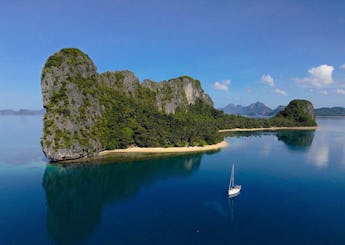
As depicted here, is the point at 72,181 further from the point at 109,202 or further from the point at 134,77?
the point at 134,77

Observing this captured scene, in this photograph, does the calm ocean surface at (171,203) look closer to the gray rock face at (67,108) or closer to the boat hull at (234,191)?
the boat hull at (234,191)

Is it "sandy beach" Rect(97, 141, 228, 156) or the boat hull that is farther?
"sandy beach" Rect(97, 141, 228, 156)

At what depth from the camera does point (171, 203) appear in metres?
46.8

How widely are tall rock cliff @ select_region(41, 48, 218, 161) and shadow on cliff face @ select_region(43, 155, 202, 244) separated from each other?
12054 millimetres

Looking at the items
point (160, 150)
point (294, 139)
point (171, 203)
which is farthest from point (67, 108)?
point (294, 139)

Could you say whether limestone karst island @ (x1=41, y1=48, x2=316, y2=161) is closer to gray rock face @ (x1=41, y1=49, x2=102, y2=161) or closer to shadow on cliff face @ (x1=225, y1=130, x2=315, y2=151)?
gray rock face @ (x1=41, y1=49, x2=102, y2=161)

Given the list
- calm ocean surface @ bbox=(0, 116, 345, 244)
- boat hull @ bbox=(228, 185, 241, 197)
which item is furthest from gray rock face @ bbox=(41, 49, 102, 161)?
boat hull @ bbox=(228, 185, 241, 197)

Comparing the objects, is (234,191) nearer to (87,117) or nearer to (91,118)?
(87,117)

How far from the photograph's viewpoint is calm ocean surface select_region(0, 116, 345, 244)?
35.4 metres

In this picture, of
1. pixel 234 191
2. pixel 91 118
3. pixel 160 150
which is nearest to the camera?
pixel 234 191

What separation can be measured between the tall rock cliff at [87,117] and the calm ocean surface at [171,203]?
36.6ft

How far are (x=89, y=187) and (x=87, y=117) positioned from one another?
126 feet

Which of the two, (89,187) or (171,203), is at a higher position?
(89,187)

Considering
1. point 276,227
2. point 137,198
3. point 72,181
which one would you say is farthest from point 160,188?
point 276,227
